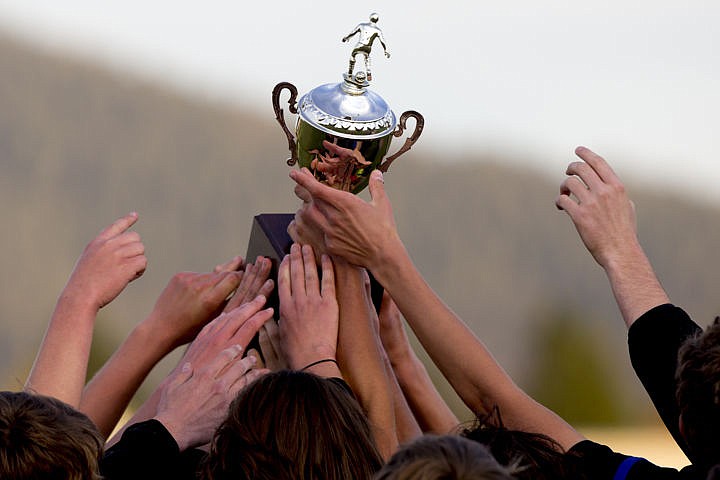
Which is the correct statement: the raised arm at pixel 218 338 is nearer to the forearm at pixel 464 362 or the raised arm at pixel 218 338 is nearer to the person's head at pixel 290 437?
the forearm at pixel 464 362

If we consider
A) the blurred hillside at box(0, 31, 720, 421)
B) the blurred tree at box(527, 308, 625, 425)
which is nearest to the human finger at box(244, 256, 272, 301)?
the blurred hillside at box(0, 31, 720, 421)

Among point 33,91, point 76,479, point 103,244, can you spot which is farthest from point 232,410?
point 33,91

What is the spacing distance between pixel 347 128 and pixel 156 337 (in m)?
0.52

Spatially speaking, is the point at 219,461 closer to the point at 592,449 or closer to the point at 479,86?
the point at 592,449

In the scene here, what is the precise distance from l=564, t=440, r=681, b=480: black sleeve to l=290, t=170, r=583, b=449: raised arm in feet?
0.43

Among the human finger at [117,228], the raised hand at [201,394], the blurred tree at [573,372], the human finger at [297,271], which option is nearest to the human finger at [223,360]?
the raised hand at [201,394]

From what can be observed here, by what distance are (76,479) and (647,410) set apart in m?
7.62

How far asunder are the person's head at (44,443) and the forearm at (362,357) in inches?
23.3

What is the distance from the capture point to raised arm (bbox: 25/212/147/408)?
1793 millimetres

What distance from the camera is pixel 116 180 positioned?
8602mm

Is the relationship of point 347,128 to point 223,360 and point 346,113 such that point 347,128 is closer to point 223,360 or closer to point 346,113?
point 346,113

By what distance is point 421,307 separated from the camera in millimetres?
1822

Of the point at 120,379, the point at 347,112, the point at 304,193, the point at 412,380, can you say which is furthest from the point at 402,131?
the point at 120,379

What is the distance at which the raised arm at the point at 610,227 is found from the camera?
1789 millimetres
